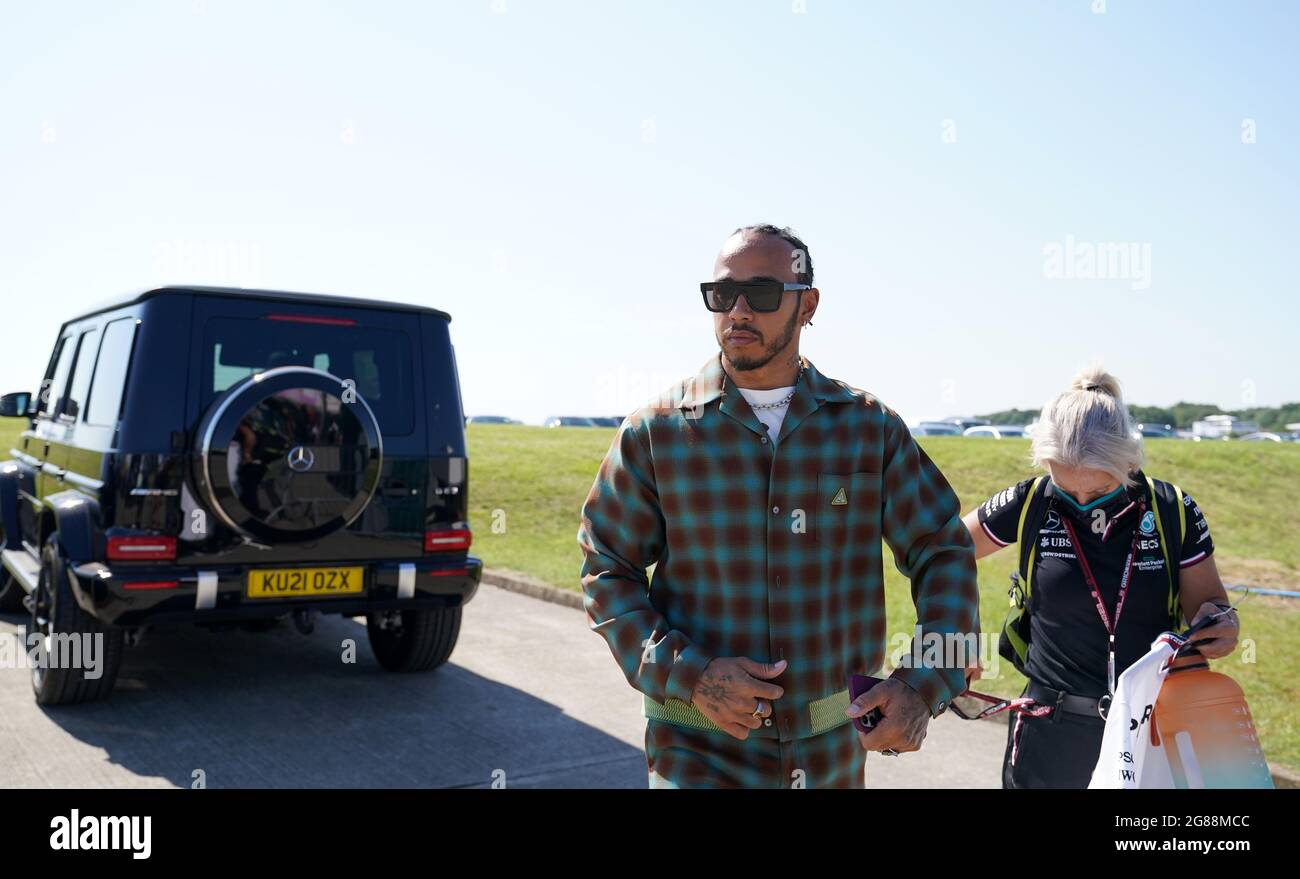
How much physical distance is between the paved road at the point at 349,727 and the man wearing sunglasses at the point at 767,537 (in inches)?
112

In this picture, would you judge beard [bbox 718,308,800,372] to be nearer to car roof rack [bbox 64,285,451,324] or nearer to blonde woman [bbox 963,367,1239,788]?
blonde woman [bbox 963,367,1239,788]

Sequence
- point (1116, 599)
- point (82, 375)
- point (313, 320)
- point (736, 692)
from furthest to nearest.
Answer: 1. point (82, 375)
2. point (313, 320)
3. point (1116, 599)
4. point (736, 692)

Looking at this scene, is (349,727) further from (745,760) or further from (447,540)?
(745,760)

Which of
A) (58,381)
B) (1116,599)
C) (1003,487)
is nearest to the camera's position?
(1116,599)

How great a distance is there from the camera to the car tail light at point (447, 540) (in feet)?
21.2

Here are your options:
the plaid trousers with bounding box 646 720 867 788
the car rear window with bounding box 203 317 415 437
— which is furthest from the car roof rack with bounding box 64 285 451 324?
the plaid trousers with bounding box 646 720 867 788

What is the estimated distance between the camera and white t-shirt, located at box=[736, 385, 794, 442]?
100 inches

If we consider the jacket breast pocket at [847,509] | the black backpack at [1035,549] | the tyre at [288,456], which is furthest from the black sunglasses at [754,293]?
the tyre at [288,456]

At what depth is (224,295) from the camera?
601 centimetres

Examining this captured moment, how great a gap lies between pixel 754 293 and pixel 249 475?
13.2ft

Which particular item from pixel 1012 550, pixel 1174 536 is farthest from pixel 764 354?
pixel 1012 550

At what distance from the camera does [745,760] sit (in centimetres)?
242
